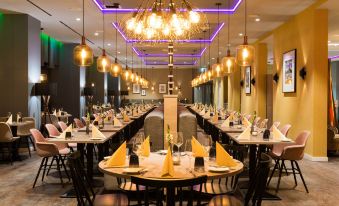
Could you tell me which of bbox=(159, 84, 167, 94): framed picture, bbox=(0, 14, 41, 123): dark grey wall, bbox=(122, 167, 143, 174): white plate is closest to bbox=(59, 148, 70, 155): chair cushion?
bbox=(122, 167, 143, 174): white plate

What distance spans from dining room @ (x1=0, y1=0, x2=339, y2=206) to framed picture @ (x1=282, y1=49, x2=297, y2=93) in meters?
0.05

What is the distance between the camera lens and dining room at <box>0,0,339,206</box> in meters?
3.64

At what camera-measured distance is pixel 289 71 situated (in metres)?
9.94

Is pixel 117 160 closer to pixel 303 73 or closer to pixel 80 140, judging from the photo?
pixel 80 140

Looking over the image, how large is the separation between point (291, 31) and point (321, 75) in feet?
6.49

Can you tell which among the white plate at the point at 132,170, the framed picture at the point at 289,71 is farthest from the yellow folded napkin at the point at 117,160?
the framed picture at the point at 289,71

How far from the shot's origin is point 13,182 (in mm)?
6348

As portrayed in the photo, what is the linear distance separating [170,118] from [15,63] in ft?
17.2

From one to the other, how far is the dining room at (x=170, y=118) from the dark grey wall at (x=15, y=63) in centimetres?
2

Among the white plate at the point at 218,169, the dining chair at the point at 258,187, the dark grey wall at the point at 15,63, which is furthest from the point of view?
the dark grey wall at the point at 15,63

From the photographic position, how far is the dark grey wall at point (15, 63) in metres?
9.72

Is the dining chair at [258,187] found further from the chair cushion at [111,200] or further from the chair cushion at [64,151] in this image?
the chair cushion at [64,151]

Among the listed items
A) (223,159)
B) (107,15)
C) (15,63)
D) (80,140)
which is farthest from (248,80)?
(223,159)

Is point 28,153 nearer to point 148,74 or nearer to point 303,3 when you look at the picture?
point 303,3
